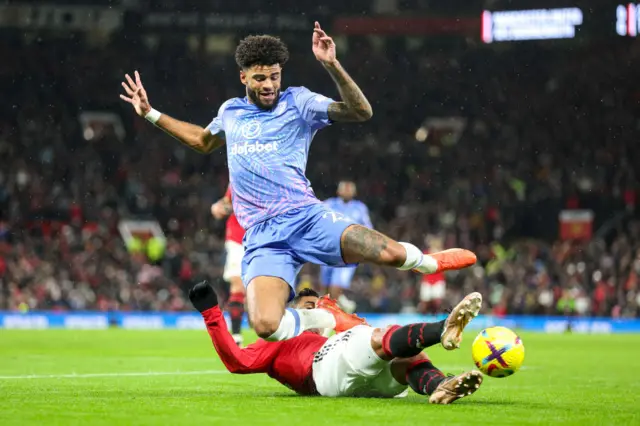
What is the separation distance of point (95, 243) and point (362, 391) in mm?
19884

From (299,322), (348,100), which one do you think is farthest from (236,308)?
(348,100)

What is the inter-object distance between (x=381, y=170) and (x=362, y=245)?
907 inches

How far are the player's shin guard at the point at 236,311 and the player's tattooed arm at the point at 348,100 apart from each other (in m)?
5.53

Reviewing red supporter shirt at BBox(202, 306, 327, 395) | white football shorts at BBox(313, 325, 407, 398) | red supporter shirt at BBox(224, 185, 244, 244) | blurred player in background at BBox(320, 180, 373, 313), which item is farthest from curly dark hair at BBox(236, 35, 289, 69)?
blurred player in background at BBox(320, 180, 373, 313)

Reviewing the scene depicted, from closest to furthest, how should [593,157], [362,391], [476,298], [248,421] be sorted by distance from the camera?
[248,421] < [476,298] < [362,391] < [593,157]

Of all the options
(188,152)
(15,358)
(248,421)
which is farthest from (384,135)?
(248,421)

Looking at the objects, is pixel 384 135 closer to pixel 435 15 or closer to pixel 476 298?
pixel 435 15

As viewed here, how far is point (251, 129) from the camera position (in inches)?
296

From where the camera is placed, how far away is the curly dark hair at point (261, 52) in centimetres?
736

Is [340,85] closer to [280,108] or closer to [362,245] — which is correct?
[280,108]

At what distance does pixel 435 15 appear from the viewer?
30.5m

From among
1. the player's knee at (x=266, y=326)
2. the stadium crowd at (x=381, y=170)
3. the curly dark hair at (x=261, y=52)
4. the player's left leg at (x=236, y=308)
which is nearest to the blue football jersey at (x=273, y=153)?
the curly dark hair at (x=261, y=52)

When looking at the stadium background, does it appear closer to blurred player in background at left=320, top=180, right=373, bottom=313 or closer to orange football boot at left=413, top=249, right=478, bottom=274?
blurred player in background at left=320, top=180, right=373, bottom=313

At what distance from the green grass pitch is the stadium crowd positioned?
39.3 feet
